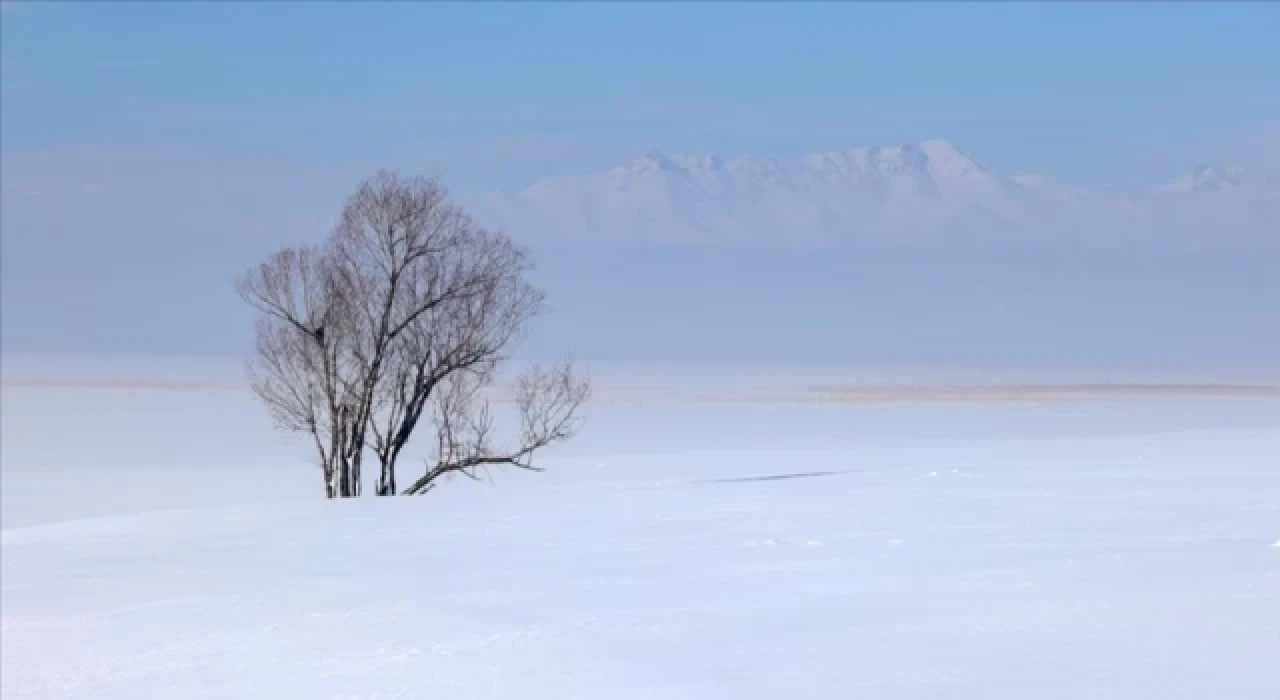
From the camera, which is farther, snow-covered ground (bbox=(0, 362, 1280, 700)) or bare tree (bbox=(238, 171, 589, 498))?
bare tree (bbox=(238, 171, 589, 498))

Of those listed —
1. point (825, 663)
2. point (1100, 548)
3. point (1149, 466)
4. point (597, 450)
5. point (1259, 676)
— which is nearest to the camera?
point (1259, 676)

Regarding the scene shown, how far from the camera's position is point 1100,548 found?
653 inches

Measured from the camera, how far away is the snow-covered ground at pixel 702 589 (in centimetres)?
1183

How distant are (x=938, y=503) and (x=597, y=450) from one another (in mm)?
30463

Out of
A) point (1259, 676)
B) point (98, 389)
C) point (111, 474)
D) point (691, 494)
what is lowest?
point (1259, 676)

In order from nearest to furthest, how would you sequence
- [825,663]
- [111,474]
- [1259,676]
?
[1259,676]
[825,663]
[111,474]

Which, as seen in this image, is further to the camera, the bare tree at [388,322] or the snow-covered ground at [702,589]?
the bare tree at [388,322]

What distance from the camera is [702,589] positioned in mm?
15695

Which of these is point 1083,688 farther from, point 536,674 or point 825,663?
point 536,674

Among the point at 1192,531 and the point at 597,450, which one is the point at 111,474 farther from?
the point at 1192,531

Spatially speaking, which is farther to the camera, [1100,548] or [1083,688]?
[1100,548]

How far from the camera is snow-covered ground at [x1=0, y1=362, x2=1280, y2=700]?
11828mm

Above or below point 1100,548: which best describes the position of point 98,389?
above

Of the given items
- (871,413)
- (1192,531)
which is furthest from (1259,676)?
(871,413)
